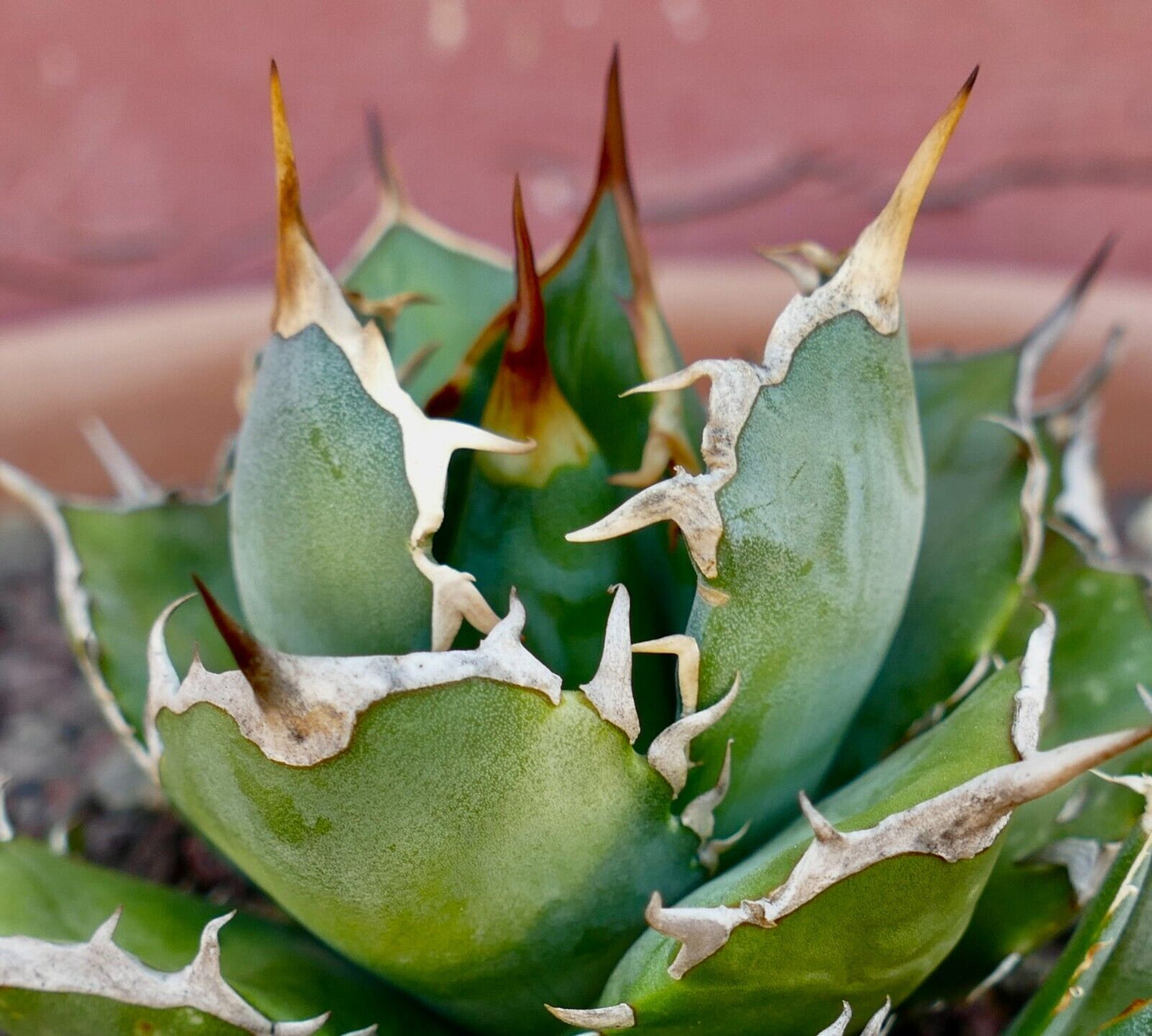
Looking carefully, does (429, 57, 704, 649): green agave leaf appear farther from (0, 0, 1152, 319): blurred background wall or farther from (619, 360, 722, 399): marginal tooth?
(0, 0, 1152, 319): blurred background wall

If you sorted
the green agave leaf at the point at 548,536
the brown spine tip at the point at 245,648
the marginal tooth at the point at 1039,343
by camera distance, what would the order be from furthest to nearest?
the marginal tooth at the point at 1039,343, the green agave leaf at the point at 548,536, the brown spine tip at the point at 245,648

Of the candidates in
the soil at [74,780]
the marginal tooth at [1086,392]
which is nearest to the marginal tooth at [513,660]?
the soil at [74,780]

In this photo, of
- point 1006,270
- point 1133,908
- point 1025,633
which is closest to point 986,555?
point 1025,633

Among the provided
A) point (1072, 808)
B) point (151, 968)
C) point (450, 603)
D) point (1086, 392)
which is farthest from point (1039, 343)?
point (151, 968)

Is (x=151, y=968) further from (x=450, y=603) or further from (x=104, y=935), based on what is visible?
(x=450, y=603)

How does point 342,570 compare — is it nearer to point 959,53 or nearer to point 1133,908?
point 1133,908

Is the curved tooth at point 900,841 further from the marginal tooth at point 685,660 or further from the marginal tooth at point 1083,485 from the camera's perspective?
the marginal tooth at point 1083,485

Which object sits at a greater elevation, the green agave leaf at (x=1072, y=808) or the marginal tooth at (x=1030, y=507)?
the marginal tooth at (x=1030, y=507)
